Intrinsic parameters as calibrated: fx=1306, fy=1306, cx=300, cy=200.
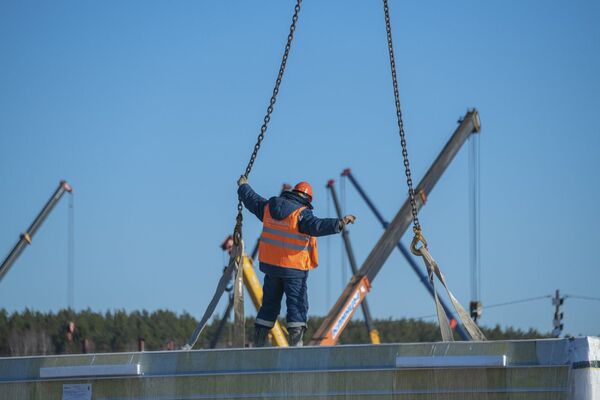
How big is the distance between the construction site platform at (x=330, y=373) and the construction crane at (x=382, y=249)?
23051mm

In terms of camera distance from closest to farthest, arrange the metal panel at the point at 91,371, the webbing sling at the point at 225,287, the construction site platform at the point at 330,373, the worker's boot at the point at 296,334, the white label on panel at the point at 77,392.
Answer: the construction site platform at the point at 330,373 → the metal panel at the point at 91,371 → the white label on panel at the point at 77,392 → the webbing sling at the point at 225,287 → the worker's boot at the point at 296,334

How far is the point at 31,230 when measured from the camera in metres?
45.2

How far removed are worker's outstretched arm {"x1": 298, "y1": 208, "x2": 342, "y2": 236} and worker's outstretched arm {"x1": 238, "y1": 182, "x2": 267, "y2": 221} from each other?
510 millimetres

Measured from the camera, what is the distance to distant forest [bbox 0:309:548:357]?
46.4 meters

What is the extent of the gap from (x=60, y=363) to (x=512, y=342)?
4027 millimetres

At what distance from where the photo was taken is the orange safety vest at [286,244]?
13438mm

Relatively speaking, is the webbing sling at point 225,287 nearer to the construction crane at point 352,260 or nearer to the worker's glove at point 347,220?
the worker's glove at point 347,220

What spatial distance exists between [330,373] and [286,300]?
2.89m

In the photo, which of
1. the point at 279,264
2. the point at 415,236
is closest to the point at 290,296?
the point at 279,264

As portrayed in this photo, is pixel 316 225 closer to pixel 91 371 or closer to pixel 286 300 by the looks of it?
pixel 286 300

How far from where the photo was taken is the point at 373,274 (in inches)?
1443

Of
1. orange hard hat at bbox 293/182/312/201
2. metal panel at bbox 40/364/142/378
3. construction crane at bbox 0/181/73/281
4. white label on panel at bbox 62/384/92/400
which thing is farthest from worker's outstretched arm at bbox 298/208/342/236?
construction crane at bbox 0/181/73/281

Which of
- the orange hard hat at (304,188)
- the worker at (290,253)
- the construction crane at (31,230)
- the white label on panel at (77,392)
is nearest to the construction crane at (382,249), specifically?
the construction crane at (31,230)

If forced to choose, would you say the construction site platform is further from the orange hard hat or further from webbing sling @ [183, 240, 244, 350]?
the orange hard hat
